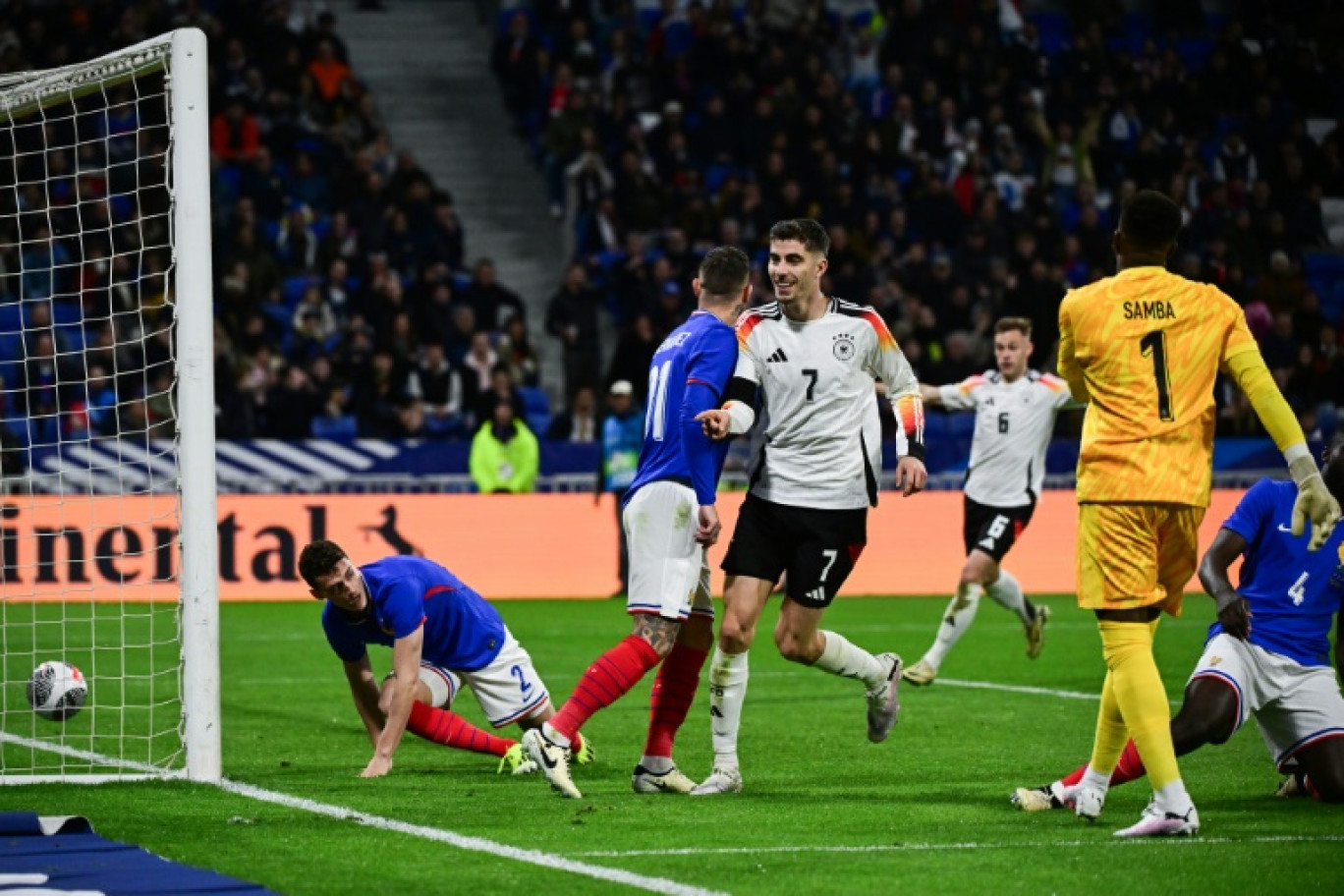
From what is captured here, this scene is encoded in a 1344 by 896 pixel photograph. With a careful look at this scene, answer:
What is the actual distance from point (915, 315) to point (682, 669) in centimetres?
1472

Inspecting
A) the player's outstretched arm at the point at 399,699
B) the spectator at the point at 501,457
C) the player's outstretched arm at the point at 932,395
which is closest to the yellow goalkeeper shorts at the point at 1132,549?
the player's outstretched arm at the point at 399,699

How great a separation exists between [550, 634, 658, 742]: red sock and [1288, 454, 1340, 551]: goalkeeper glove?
2.47 meters

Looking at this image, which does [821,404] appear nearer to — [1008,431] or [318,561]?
[318,561]

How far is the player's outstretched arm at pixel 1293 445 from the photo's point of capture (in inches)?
244

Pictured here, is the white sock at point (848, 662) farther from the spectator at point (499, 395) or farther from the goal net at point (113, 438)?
the spectator at point (499, 395)

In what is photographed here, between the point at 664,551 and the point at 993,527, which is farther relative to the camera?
the point at 993,527

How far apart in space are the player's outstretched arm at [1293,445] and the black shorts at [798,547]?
5.82ft

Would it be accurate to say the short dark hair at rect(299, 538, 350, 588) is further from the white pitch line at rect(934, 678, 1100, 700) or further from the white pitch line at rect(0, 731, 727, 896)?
the white pitch line at rect(934, 678, 1100, 700)

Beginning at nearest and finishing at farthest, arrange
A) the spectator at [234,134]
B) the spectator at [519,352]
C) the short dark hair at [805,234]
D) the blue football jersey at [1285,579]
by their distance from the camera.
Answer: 1. the blue football jersey at [1285,579]
2. the short dark hair at [805,234]
3. the spectator at [519,352]
4. the spectator at [234,134]

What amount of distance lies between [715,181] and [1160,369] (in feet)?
60.5

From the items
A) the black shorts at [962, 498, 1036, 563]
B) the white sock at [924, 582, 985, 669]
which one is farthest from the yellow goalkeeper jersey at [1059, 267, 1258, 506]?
the black shorts at [962, 498, 1036, 563]

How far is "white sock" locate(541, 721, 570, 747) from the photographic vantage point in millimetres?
7363

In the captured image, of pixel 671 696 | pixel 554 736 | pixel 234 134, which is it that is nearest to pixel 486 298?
pixel 234 134

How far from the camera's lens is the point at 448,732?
341 inches
